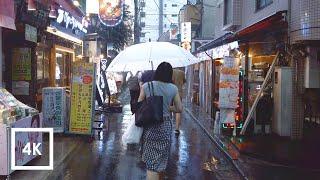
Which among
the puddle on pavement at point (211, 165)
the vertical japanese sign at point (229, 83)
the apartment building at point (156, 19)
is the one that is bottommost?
the puddle on pavement at point (211, 165)

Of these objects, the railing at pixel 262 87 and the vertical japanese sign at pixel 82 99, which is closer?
the railing at pixel 262 87

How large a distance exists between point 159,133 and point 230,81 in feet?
23.1

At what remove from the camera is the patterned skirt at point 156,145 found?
22.1 ft

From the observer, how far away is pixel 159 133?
672 cm

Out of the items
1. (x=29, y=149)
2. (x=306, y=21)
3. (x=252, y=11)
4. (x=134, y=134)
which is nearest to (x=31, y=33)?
(x=29, y=149)

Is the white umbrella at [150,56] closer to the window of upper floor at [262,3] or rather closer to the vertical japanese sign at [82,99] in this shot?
the vertical japanese sign at [82,99]

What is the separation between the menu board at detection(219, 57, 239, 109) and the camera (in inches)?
527

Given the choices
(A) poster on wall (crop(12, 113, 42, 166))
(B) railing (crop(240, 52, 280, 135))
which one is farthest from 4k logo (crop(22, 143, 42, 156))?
(B) railing (crop(240, 52, 280, 135))

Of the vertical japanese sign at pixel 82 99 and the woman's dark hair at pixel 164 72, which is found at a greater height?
the woman's dark hair at pixel 164 72

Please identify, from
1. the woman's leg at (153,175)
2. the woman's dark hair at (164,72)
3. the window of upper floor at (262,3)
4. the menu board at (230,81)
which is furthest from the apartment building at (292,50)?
the woman's leg at (153,175)

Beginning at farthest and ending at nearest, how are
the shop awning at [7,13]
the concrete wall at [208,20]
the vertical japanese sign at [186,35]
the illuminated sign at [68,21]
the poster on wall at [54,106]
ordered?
the concrete wall at [208,20]
the vertical japanese sign at [186,35]
the illuminated sign at [68,21]
the poster on wall at [54,106]
the shop awning at [7,13]

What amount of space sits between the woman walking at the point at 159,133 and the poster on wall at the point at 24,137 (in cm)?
238

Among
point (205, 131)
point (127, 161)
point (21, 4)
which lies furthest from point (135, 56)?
point (205, 131)

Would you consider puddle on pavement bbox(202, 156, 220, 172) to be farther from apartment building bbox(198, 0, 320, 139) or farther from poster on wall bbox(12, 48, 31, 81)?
poster on wall bbox(12, 48, 31, 81)
